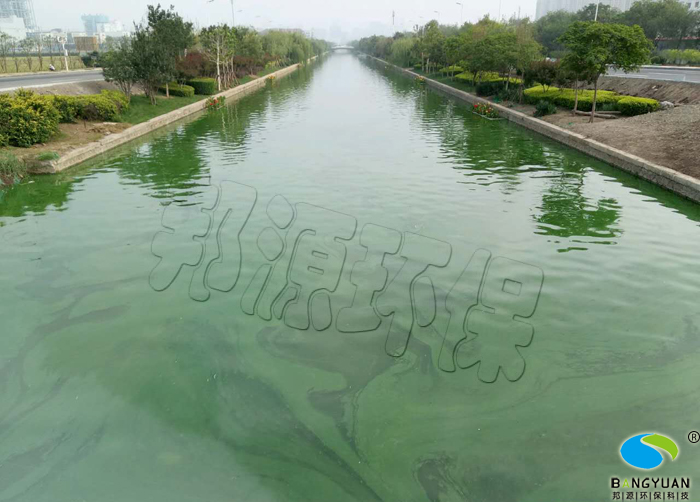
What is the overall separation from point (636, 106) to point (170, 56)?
2204 centimetres

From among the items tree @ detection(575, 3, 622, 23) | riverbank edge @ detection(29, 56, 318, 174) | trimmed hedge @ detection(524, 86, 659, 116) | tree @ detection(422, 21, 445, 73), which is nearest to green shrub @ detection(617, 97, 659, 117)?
trimmed hedge @ detection(524, 86, 659, 116)

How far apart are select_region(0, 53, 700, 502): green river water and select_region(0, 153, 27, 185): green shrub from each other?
1.63 ft

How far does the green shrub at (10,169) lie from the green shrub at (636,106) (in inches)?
838

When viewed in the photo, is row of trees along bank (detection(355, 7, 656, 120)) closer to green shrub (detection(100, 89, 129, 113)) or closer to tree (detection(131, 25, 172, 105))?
tree (detection(131, 25, 172, 105))

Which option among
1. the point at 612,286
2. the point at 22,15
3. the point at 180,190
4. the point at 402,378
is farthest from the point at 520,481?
the point at 22,15

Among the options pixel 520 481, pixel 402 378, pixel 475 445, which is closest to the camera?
pixel 520 481

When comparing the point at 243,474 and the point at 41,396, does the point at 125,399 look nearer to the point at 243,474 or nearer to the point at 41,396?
the point at 41,396

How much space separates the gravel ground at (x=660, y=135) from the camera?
13672 mm

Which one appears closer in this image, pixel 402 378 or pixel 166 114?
pixel 402 378

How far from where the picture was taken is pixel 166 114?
23.0 metres

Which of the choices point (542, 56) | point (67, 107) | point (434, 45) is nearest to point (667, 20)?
point (434, 45)

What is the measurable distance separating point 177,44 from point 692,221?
2729 centimetres

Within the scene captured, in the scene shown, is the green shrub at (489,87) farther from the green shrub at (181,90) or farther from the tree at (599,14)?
the tree at (599,14)

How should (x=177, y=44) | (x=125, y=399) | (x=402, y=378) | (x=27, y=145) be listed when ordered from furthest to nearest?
(x=177, y=44)
(x=27, y=145)
(x=402, y=378)
(x=125, y=399)
